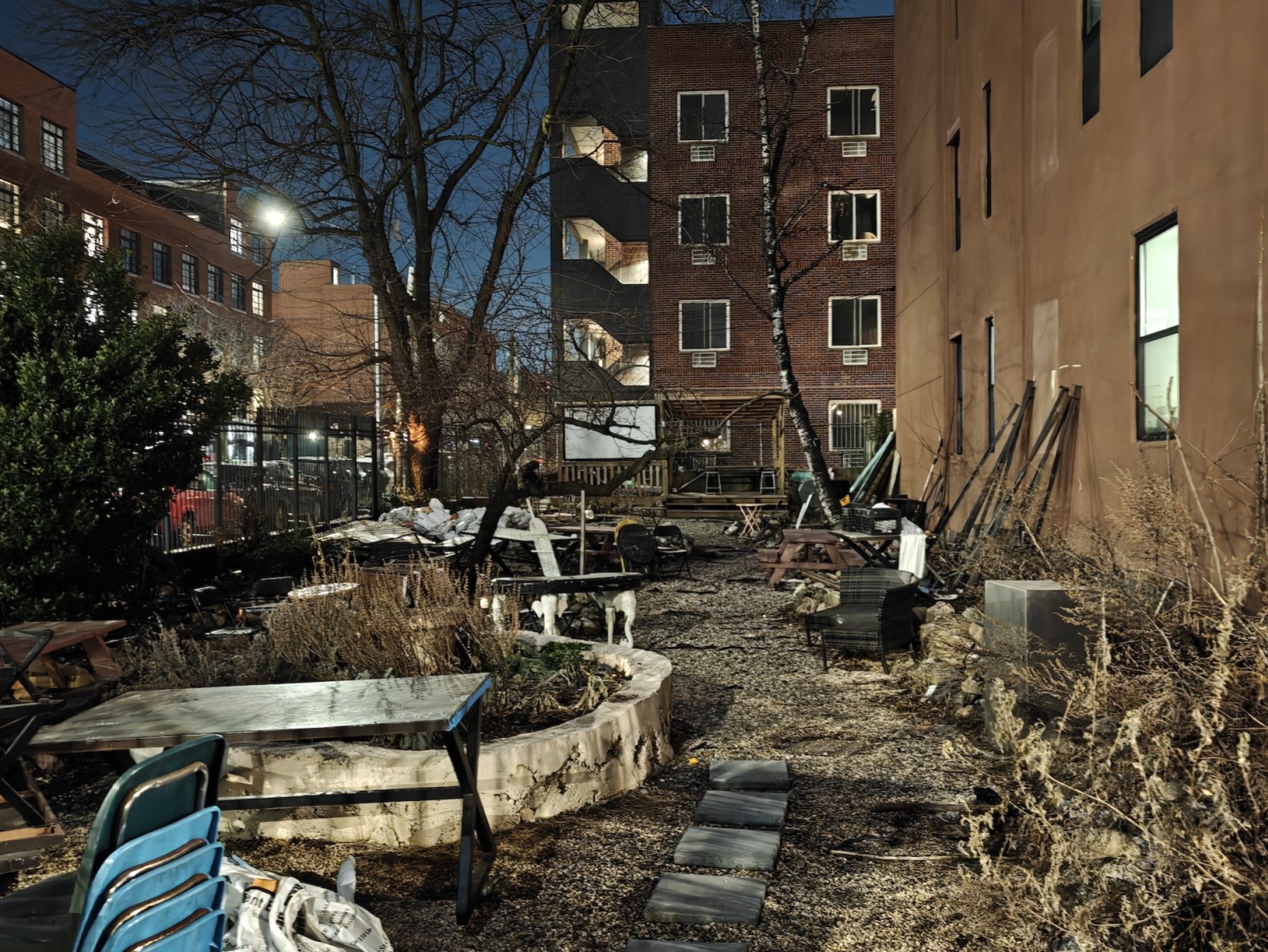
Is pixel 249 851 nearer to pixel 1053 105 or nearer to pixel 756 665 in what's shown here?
pixel 756 665

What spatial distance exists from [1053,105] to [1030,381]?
2727 millimetres

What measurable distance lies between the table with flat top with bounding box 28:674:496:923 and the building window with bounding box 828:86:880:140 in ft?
92.5

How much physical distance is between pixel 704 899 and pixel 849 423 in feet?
86.3

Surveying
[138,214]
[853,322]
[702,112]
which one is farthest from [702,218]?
[138,214]

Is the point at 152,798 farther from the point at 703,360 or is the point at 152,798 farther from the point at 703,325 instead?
the point at 703,325

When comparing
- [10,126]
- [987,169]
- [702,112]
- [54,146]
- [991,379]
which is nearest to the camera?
[991,379]

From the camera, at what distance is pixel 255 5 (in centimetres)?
1593

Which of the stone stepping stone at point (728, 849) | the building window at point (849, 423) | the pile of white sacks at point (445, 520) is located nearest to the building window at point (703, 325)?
the building window at point (849, 423)

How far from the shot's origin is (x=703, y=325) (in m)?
29.4

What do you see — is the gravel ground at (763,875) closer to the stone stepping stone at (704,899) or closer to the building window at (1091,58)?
the stone stepping stone at (704,899)

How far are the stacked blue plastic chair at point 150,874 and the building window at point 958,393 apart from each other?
1319 centimetres

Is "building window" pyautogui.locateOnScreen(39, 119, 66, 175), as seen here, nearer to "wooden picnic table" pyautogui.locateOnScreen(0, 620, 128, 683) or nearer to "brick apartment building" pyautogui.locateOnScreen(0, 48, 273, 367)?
"brick apartment building" pyautogui.locateOnScreen(0, 48, 273, 367)

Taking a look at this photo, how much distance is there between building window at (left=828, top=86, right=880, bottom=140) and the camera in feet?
95.4

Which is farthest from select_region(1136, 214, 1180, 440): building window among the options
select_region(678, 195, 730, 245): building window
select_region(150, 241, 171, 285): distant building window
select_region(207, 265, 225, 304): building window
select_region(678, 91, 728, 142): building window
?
select_region(207, 265, 225, 304): building window
